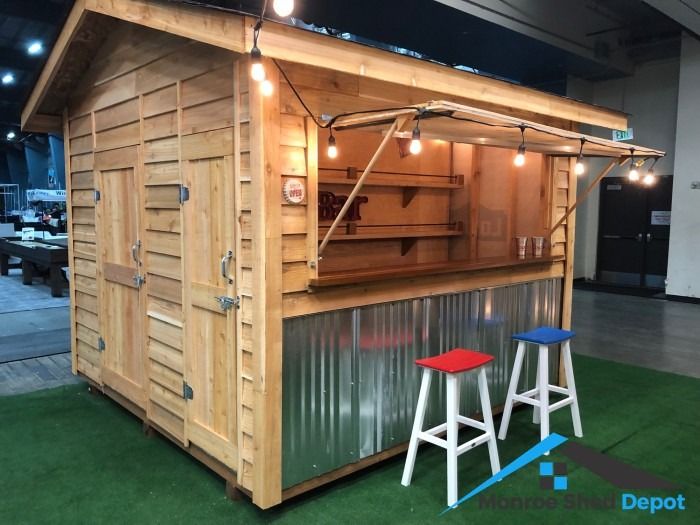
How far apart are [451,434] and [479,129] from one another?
1.61 meters

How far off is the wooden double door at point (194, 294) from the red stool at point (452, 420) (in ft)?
3.11

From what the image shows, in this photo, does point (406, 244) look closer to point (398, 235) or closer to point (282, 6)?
point (398, 235)

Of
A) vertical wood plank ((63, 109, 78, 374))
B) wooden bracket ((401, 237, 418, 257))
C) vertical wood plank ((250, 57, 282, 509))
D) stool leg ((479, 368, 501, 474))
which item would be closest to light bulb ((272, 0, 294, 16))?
vertical wood plank ((250, 57, 282, 509))

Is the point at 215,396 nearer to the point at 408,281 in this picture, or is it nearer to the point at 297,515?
the point at 297,515

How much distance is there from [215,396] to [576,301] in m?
7.12

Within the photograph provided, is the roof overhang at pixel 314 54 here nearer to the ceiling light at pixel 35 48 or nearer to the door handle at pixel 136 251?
the door handle at pixel 136 251

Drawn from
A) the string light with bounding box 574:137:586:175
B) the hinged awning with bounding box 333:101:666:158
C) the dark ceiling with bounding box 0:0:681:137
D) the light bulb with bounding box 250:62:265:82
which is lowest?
the string light with bounding box 574:137:586:175

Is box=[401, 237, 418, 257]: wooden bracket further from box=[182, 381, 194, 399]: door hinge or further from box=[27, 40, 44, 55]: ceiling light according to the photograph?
box=[27, 40, 44, 55]: ceiling light

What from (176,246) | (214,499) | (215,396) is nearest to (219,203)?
(176,246)

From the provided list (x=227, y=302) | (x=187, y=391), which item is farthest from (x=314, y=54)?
(x=187, y=391)

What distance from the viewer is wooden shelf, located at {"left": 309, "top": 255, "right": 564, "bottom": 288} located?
274cm

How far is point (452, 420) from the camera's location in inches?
109

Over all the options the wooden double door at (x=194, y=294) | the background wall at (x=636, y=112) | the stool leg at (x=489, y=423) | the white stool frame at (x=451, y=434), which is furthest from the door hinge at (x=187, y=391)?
the background wall at (x=636, y=112)

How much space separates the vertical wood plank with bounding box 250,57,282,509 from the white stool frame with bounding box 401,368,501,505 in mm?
732
